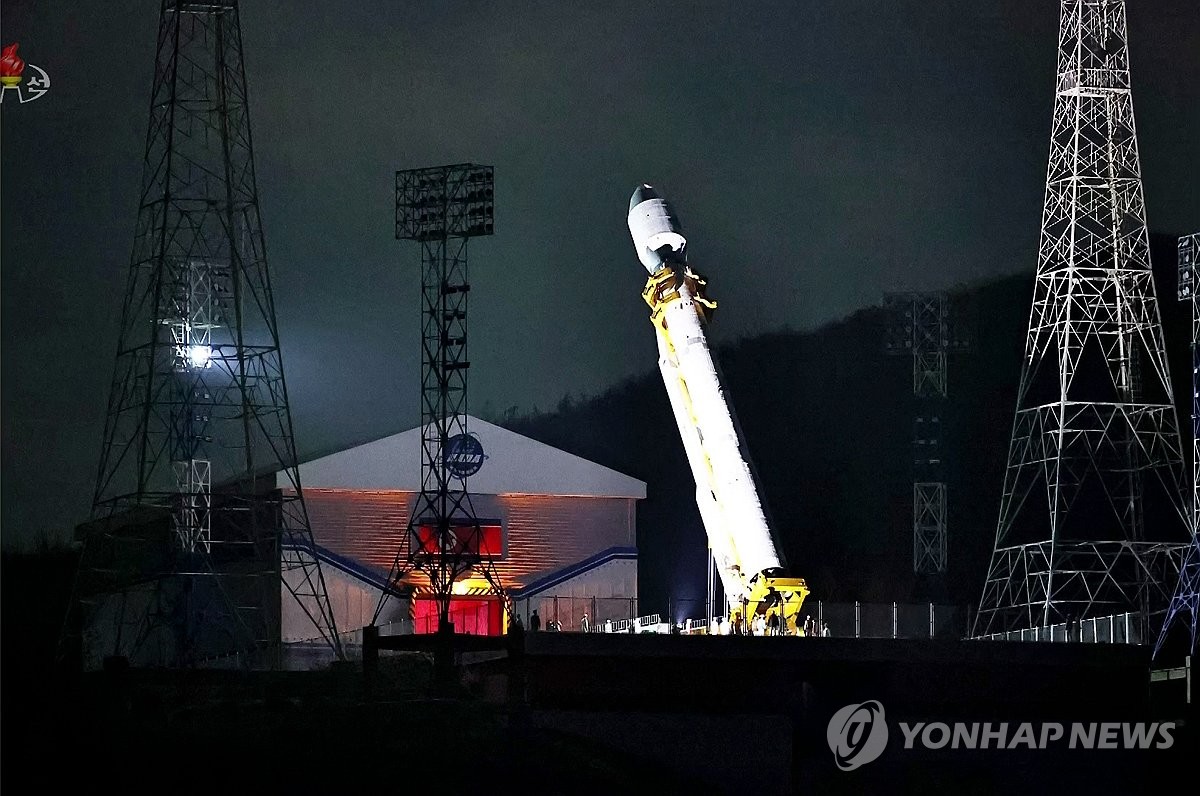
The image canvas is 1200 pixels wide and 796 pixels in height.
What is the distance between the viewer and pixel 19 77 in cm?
4388

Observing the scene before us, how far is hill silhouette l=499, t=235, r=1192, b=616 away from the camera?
6612 cm

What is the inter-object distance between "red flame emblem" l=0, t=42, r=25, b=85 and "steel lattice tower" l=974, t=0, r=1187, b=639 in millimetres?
24465

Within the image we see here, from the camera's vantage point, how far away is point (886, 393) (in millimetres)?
71500

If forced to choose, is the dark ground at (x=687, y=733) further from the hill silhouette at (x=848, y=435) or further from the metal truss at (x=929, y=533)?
the hill silhouette at (x=848, y=435)

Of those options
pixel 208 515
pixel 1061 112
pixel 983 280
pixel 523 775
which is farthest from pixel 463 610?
pixel 983 280

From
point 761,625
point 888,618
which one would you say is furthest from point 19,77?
point 888,618

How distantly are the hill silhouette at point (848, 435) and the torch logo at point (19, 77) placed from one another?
23.8 metres

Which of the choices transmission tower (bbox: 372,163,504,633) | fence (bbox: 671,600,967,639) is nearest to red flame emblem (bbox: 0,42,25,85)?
transmission tower (bbox: 372,163,504,633)

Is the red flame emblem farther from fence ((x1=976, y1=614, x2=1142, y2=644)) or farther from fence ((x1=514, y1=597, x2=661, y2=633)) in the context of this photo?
fence ((x1=976, y1=614, x2=1142, y2=644))

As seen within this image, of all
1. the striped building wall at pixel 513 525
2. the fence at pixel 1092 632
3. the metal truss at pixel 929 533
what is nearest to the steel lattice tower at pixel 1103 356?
the fence at pixel 1092 632

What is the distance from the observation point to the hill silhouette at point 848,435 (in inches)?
2603

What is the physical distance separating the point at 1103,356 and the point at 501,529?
17.1 meters

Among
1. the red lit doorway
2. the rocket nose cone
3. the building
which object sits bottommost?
the red lit doorway

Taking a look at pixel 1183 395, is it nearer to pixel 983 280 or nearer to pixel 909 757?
pixel 983 280
